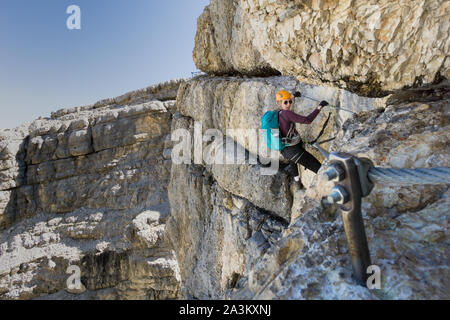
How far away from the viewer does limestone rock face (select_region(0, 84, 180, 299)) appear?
24328 millimetres

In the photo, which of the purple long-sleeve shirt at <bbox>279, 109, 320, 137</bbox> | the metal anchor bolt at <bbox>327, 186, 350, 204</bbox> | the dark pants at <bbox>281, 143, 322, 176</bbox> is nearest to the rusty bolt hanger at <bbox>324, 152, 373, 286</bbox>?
the metal anchor bolt at <bbox>327, 186, 350, 204</bbox>

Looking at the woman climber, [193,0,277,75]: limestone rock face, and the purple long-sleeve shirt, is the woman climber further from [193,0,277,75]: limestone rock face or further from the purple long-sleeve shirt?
[193,0,277,75]: limestone rock face

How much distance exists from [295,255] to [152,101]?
30.1 meters

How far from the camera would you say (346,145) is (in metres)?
3.52

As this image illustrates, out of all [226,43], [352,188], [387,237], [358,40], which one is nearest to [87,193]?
[226,43]

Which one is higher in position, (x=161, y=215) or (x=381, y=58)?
(x=381, y=58)

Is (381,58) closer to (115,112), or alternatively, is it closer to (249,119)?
(249,119)

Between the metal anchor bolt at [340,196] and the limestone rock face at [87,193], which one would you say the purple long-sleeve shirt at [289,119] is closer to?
the metal anchor bolt at [340,196]

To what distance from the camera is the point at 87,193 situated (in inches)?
1168

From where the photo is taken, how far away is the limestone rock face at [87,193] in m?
24.3

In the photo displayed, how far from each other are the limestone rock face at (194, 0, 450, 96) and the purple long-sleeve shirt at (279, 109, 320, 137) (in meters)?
0.67
